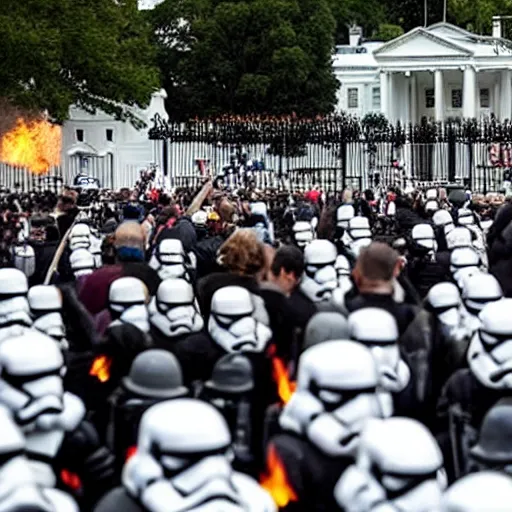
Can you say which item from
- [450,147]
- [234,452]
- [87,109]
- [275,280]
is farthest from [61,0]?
[234,452]

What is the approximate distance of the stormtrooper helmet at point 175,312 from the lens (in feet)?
34.8

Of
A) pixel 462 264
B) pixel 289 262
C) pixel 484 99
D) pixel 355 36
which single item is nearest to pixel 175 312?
pixel 289 262

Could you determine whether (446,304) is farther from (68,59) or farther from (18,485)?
(68,59)

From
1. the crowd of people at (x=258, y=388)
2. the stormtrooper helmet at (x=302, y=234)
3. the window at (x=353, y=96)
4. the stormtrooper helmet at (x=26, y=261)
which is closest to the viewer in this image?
the crowd of people at (x=258, y=388)

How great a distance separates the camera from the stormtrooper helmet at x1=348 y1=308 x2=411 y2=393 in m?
9.09

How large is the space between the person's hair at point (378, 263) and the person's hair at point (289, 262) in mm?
1093

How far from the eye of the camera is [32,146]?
5597 cm

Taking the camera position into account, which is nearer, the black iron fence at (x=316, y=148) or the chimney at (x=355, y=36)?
the black iron fence at (x=316, y=148)

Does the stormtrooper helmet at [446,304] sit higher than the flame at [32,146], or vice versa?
the flame at [32,146]

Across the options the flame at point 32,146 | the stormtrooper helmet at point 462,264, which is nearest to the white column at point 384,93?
the flame at point 32,146

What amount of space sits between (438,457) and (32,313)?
14.9 ft

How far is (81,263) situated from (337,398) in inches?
A: 304

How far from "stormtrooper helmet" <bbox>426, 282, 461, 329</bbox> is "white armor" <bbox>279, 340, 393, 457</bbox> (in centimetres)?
306

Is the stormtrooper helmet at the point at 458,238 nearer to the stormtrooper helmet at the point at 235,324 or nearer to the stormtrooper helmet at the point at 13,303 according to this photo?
the stormtrooper helmet at the point at 13,303
